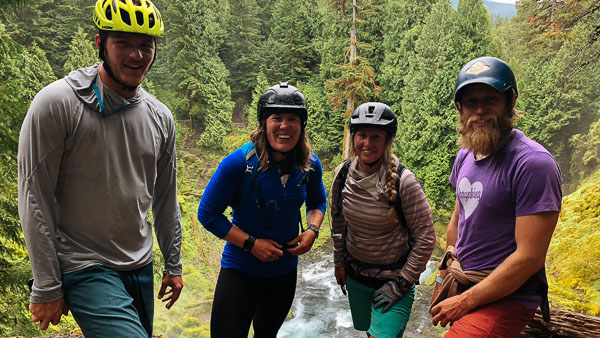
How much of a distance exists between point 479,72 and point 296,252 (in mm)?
2023

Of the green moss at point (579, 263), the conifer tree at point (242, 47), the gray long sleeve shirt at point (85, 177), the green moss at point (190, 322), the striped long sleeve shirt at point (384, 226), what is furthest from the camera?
the conifer tree at point (242, 47)

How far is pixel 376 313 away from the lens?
3.11 metres

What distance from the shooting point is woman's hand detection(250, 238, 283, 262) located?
9.64ft

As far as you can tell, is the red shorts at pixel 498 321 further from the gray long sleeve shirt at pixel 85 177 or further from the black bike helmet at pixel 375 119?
the gray long sleeve shirt at pixel 85 177

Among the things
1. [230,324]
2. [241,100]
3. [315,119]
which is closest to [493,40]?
[315,119]

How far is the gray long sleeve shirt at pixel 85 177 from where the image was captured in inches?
77.4

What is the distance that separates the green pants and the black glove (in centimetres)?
190

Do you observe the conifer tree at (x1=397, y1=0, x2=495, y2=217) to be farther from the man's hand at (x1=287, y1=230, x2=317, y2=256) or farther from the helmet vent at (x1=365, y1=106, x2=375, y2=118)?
the man's hand at (x1=287, y1=230, x2=317, y2=256)

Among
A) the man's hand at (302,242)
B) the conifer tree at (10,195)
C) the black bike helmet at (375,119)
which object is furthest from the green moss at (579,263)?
the conifer tree at (10,195)

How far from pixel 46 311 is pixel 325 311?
1285 cm

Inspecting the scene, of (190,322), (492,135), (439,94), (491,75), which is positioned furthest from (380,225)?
(439,94)

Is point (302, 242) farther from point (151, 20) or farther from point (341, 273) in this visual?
point (151, 20)

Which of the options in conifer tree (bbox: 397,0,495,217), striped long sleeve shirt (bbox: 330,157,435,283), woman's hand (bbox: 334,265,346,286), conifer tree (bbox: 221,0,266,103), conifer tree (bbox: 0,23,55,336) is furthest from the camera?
conifer tree (bbox: 221,0,266,103)

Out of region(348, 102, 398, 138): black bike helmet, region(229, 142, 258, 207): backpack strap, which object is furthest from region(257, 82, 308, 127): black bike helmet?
region(348, 102, 398, 138): black bike helmet
